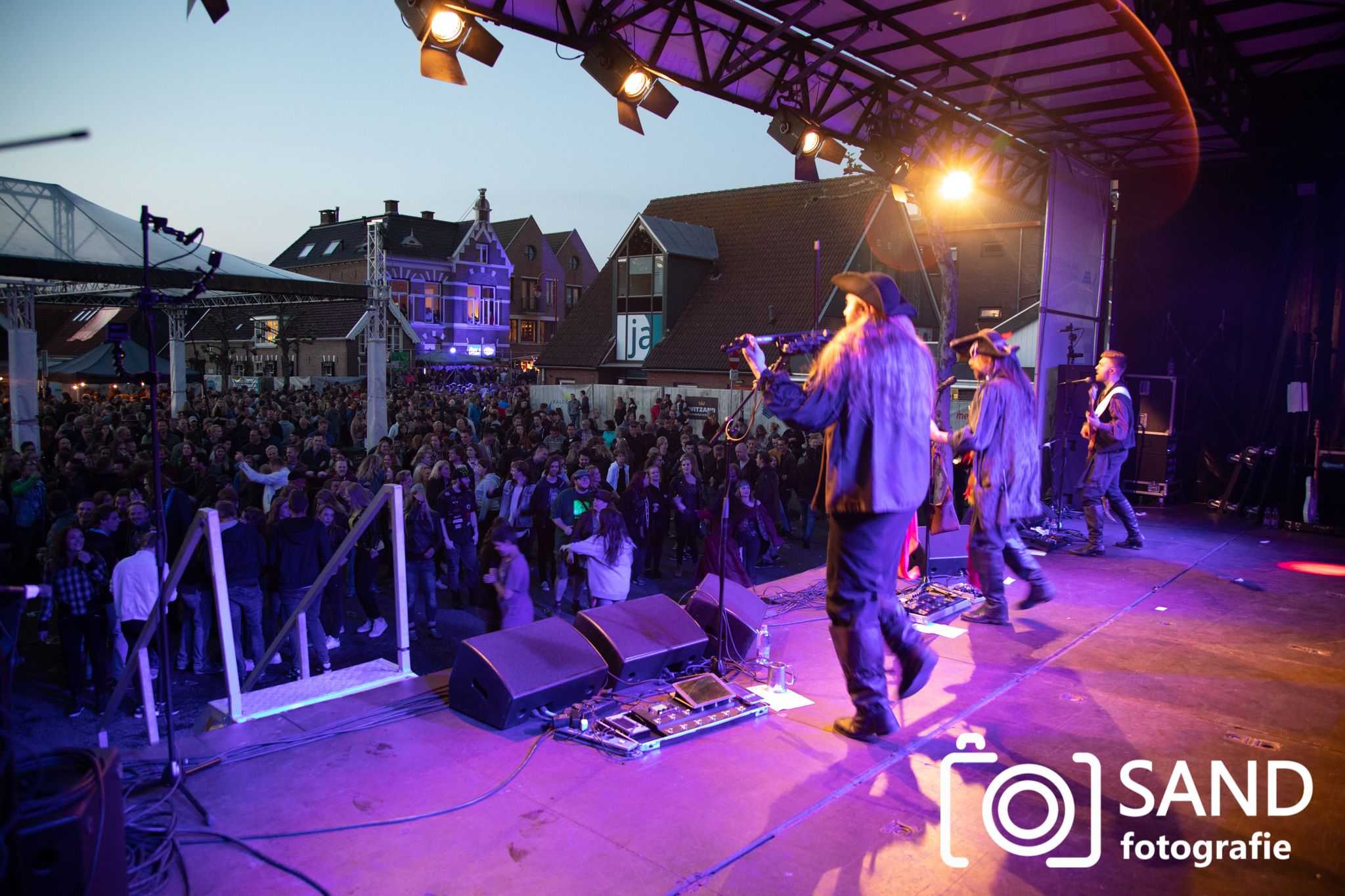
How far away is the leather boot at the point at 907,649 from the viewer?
366 cm

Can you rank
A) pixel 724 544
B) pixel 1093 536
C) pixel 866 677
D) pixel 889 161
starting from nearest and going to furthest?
pixel 866 677
pixel 724 544
pixel 1093 536
pixel 889 161

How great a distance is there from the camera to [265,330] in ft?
133

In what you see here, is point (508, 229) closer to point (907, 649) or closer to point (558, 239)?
point (558, 239)

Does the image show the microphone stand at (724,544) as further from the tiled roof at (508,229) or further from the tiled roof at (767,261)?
the tiled roof at (508,229)

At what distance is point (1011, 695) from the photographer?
14.0ft

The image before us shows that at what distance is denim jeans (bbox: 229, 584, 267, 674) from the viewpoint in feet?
22.0

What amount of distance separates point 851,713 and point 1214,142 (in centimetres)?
1088

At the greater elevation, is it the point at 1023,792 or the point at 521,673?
the point at 521,673

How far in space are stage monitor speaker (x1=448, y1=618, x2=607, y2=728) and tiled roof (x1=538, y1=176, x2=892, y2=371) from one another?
782 inches

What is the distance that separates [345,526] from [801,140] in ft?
20.5

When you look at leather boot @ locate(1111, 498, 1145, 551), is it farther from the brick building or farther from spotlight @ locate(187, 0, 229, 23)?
the brick building

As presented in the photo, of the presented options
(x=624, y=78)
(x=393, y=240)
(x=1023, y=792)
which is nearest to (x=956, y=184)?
(x=624, y=78)

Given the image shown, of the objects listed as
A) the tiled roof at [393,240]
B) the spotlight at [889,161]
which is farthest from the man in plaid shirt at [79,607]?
the tiled roof at [393,240]

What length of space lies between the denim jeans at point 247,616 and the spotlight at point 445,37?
4239mm
